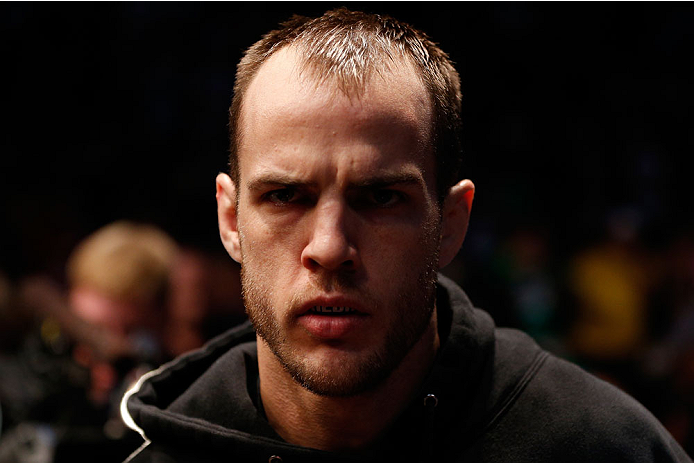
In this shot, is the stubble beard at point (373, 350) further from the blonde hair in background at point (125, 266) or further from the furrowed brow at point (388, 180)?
the blonde hair in background at point (125, 266)

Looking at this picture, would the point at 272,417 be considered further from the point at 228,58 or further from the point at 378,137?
the point at 228,58

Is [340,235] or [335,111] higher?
[335,111]

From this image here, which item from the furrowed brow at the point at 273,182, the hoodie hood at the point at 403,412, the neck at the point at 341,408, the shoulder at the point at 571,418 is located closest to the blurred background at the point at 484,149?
the hoodie hood at the point at 403,412

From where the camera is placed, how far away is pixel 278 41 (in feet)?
7.33

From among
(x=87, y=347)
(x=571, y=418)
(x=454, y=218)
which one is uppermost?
(x=454, y=218)

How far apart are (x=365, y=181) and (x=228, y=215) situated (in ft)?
1.68

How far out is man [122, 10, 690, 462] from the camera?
198cm

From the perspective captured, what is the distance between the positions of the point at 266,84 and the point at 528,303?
4.52 meters

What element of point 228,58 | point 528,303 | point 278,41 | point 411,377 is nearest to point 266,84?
point 278,41

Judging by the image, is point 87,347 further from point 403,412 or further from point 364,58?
point 364,58

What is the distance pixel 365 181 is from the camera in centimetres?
196

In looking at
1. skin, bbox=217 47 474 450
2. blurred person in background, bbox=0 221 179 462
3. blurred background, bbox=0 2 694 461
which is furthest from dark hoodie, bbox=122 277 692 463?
blurred background, bbox=0 2 694 461

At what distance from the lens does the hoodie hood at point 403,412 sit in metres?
2.09

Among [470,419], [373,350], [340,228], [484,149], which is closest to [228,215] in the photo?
[340,228]
